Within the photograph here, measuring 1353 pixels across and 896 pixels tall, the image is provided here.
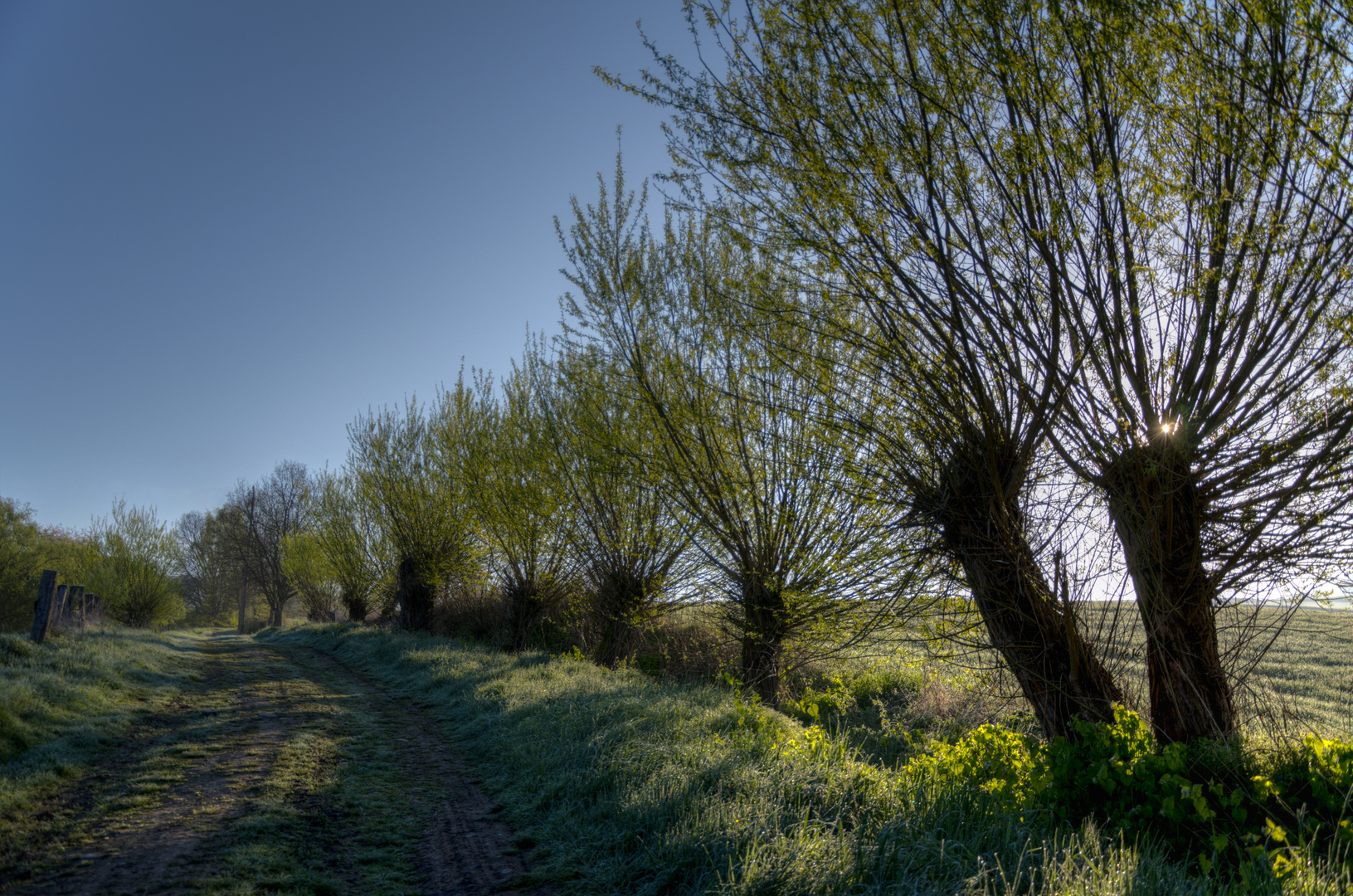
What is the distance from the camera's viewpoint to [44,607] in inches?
409

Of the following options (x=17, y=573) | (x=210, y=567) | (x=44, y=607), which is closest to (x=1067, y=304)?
(x=44, y=607)

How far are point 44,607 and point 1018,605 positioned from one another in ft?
45.0

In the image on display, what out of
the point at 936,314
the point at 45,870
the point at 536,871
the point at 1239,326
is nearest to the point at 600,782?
the point at 536,871

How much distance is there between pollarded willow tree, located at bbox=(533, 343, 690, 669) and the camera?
9352 mm

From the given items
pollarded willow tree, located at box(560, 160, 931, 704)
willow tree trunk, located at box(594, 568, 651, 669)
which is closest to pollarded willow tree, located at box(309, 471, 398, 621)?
willow tree trunk, located at box(594, 568, 651, 669)

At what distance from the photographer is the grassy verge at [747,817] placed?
2742 mm

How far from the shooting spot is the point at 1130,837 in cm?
324

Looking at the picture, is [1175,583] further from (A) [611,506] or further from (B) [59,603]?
(B) [59,603]

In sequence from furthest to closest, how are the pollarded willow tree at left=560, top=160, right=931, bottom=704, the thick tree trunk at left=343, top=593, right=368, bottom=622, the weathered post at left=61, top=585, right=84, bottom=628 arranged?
the thick tree trunk at left=343, top=593, right=368, bottom=622 → the weathered post at left=61, top=585, right=84, bottom=628 → the pollarded willow tree at left=560, top=160, right=931, bottom=704

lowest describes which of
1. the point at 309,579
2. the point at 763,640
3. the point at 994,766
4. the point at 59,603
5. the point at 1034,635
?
the point at 994,766

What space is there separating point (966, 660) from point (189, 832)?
6250 mm

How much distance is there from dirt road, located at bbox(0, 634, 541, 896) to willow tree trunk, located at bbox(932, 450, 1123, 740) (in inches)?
146

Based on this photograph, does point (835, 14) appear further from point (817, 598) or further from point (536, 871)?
point (536, 871)

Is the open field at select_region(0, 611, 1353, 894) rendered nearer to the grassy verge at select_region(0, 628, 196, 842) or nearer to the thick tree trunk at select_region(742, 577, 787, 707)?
the grassy verge at select_region(0, 628, 196, 842)
